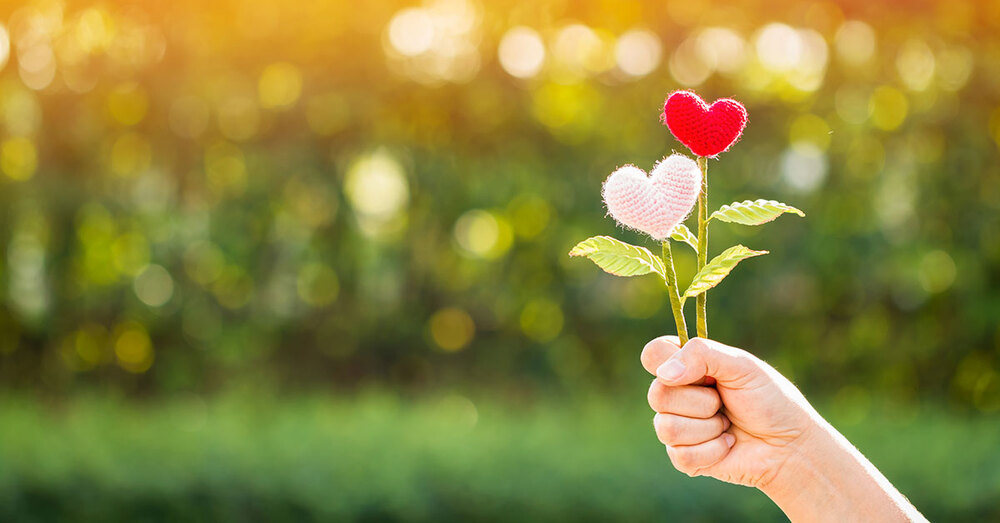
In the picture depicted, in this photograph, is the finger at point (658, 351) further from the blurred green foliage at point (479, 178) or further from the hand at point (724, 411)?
the blurred green foliage at point (479, 178)

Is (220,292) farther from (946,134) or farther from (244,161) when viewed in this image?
(946,134)

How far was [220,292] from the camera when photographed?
4629mm

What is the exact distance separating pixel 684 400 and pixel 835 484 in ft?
0.89

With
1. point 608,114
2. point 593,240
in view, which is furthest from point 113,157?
point 593,240

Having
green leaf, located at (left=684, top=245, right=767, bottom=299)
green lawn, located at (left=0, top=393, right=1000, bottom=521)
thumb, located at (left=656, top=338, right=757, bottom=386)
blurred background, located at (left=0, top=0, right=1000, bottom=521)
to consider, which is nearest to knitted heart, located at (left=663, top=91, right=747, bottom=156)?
green leaf, located at (left=684, top=245, right=767, bottom=299)

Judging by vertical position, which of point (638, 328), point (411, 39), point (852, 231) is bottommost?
point (638, 328)

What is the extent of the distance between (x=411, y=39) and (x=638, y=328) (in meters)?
1.79

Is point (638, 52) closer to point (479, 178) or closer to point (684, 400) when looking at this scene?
point (479, 178)

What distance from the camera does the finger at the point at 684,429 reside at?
54.6 inches

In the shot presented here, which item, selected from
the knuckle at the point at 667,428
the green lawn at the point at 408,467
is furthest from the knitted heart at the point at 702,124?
the green lawn at the point at 408,467

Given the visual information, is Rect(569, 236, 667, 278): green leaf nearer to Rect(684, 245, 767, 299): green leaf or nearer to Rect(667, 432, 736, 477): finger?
Rect(684, 245, 767, 299): green leaf

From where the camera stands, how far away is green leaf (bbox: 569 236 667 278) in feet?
4.20

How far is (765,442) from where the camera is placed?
143cm

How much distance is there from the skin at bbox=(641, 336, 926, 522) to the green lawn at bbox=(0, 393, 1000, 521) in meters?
2.45
